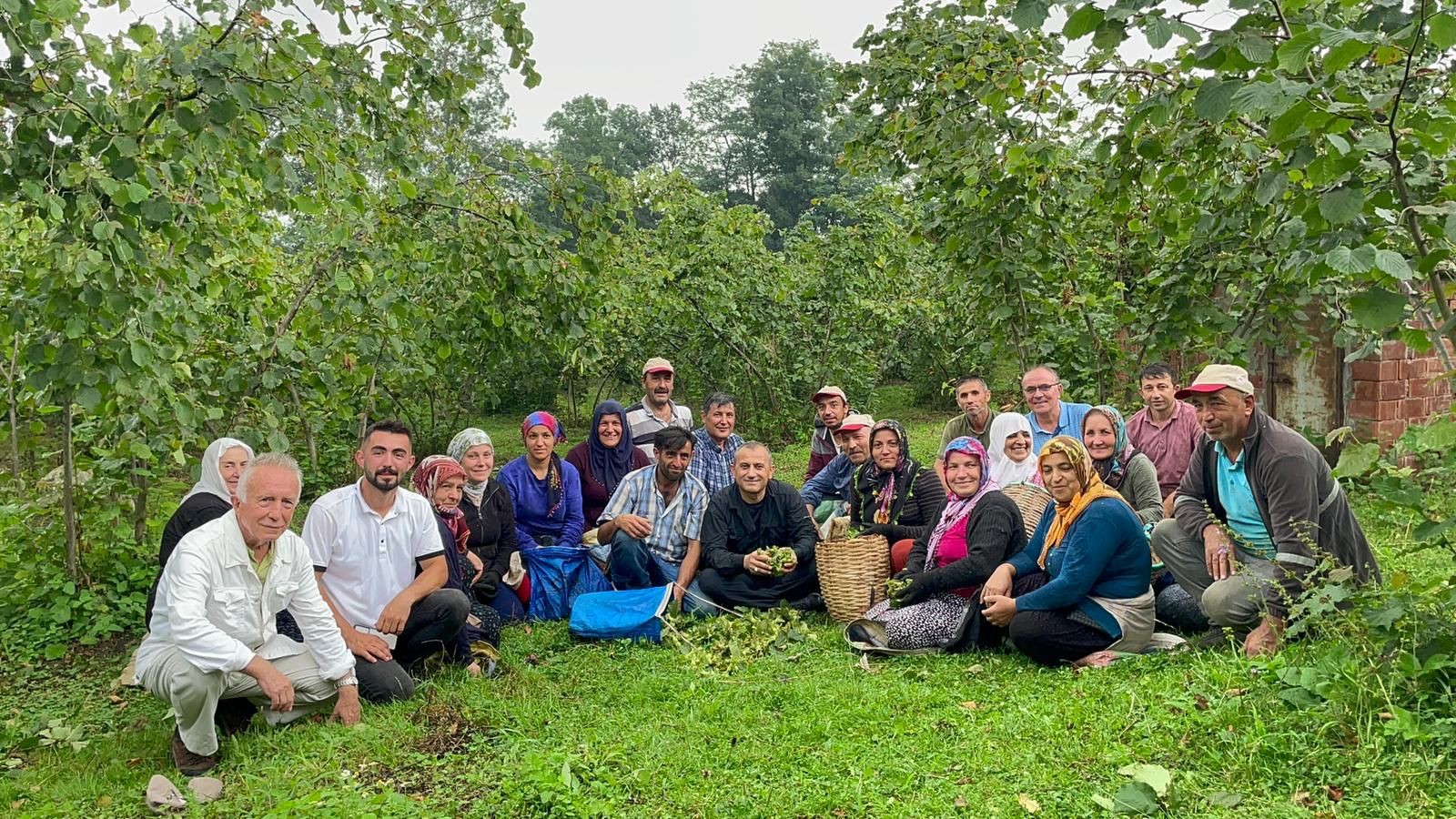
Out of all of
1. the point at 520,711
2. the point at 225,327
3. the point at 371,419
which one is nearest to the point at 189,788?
the point at 520,711

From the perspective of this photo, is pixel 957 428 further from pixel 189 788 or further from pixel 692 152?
pixel 692 152

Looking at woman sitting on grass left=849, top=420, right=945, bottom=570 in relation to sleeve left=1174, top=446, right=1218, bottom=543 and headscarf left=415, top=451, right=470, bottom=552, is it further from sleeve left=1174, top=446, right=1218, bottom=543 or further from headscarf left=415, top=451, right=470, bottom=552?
headscarf left=415, top=451, right=470, bottom=552

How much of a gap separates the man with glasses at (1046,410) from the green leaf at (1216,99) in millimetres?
Answer: 3600

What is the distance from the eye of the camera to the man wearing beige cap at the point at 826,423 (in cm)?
738

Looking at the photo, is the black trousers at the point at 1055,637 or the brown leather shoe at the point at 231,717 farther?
the black trousers at the point at 1055,637

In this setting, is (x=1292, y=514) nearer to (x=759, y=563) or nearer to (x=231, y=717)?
(x=759, y=563)

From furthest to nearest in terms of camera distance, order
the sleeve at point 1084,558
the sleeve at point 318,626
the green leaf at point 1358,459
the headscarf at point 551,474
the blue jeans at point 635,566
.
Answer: the headscarf at point 551,474, the blue jeans at point 635,566, the sleeve at point 1084,558, the sleeve at point 318,626, the green leaf at point 1358,459

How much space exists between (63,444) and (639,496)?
3.41 meters

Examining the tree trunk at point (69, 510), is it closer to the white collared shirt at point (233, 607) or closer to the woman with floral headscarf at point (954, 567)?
the white collared shirt at point (233, 607)

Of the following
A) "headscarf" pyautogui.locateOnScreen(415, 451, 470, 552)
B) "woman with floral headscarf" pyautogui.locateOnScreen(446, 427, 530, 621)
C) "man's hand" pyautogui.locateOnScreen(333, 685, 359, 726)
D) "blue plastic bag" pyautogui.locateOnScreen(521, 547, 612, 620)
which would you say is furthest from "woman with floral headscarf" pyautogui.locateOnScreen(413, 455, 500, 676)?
"man's hand" pyautogui.locateOnScreen(333, 685, 359, 726)

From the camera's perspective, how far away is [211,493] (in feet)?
16.9

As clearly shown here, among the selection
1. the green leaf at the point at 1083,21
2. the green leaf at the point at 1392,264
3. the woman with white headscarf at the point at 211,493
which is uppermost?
the green leaf at the point at 1083,21

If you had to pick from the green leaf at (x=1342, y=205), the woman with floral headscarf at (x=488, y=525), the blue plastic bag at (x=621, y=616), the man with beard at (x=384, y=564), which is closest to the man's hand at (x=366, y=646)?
the man with beard at (x=384, y=564)

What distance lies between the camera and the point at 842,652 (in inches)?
219
